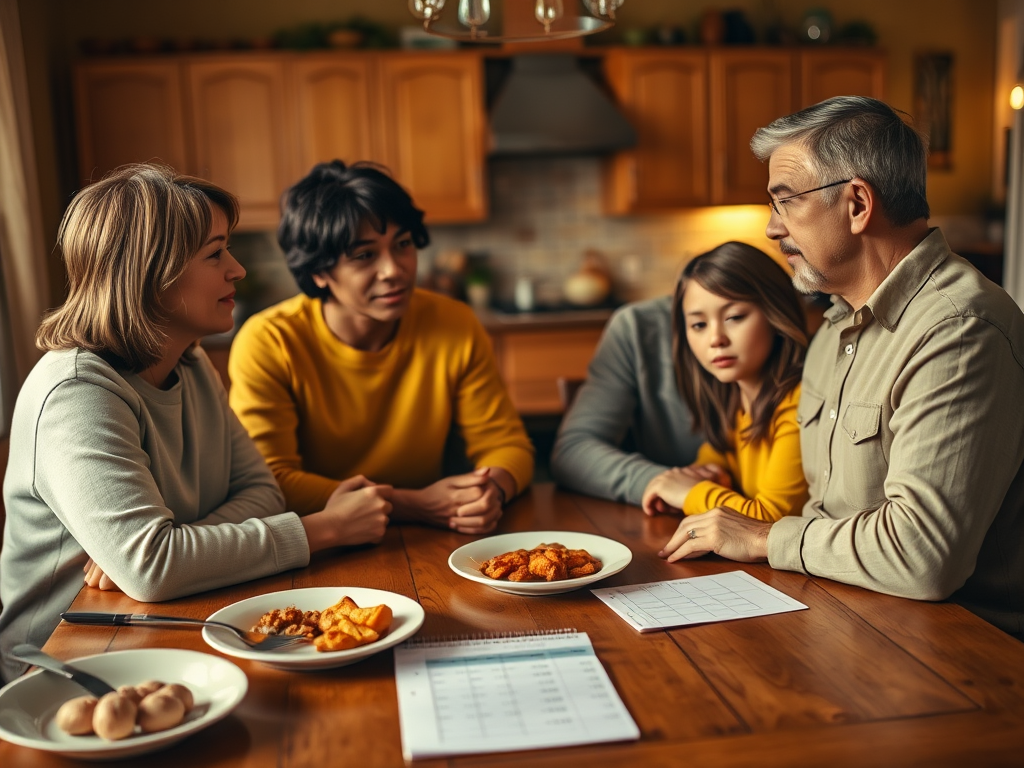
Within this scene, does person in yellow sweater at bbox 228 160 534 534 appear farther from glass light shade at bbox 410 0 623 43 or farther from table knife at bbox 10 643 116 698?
table knife at bbox 10 643 116 698

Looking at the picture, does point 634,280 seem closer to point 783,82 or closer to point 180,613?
point 783,82

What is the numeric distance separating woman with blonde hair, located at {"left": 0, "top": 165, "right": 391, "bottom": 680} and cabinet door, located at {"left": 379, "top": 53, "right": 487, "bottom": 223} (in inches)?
129

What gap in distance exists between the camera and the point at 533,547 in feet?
5.29

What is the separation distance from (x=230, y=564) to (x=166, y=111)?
151 inches

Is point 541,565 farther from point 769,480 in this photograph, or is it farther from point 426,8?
point 426,8

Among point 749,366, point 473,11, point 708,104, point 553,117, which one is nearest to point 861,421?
point 749,366

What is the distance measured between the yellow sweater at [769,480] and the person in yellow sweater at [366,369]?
41 cm

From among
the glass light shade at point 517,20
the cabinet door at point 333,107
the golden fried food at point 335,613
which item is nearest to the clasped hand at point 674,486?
the golden fried food at point 335,613

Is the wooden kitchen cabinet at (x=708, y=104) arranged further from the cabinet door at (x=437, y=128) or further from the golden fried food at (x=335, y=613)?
the golden fried food at (x=335, y=613)

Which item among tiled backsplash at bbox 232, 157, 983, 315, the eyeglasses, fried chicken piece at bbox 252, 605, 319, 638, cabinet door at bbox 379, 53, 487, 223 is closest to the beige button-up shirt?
the eyeglasses

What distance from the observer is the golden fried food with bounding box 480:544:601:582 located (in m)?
1.41

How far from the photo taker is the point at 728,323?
6.25 feet

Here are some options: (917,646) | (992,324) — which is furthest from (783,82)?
(917,646)

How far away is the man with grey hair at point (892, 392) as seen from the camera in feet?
4.44
